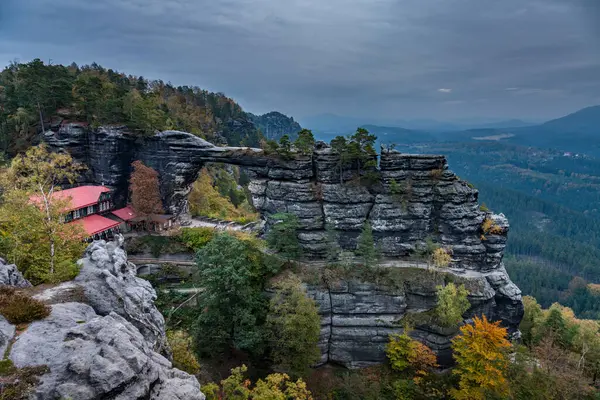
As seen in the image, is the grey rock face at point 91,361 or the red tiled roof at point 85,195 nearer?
the grey rock face at point 91,361

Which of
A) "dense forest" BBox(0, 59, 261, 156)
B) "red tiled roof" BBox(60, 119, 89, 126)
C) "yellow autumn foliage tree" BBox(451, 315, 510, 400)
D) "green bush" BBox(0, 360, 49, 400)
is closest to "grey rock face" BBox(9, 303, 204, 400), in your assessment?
"green bush" BBox(0, 360, 49, 400)

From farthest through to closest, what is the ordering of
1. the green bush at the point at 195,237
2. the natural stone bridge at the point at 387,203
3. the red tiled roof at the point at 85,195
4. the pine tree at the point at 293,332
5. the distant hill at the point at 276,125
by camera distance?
1. the distant hill at the point at 276,125
2. the green bush at the point at 195,237
3. the natural stone bridge at the point at 387,203
4. the red tiled roof at the point at 85,195
5. the pine tree at the point at 293,332

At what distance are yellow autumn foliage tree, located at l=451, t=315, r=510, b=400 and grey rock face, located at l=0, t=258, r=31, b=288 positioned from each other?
2962 cm

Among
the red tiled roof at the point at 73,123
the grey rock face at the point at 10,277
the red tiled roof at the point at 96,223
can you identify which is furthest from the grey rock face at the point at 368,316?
the red tiled roof at the point at 73,123

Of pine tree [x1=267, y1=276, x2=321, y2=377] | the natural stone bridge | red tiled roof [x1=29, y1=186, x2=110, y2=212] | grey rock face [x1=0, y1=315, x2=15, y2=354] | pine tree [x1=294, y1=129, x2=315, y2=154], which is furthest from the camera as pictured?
pine tree [x1=294, y1=129, x2=315, y2=154]

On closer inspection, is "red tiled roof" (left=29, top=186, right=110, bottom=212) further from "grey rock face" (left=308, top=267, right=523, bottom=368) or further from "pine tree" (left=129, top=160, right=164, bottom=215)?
"grey rock face" (left=308, top=267, right=523, bottom=368)

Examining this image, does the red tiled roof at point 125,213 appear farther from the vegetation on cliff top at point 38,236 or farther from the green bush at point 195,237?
the vegetation on cliff top at point 38,236

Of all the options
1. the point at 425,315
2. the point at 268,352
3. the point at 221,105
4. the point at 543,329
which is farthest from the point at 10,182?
the point at 221,105

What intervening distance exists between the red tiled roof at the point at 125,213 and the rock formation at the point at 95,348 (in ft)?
79.3

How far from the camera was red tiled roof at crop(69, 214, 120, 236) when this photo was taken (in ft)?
117

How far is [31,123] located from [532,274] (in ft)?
500

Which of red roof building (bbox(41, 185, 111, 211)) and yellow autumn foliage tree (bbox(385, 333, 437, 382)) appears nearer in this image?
yellow autumn foliage tree (bbox(385, 333, 437, 382))

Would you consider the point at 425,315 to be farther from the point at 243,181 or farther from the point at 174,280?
the point at 243,181

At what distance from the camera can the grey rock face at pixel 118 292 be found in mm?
16844
